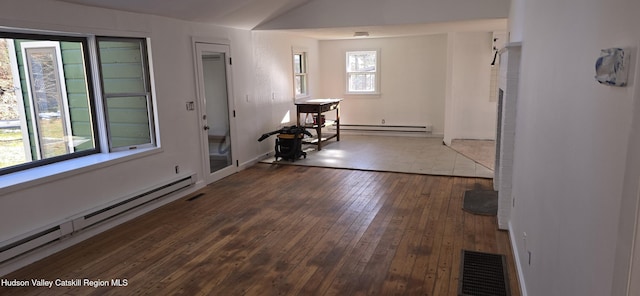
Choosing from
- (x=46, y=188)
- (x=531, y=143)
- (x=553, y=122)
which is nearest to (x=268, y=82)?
(x=46, y=188)

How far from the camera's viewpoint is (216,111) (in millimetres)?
5855

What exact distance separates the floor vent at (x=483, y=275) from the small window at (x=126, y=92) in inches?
143

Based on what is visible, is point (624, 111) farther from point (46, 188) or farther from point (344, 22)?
point (344, 22)

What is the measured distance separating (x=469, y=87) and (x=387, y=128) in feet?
6.58

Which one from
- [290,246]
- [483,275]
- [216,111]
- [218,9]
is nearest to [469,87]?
[216,111]

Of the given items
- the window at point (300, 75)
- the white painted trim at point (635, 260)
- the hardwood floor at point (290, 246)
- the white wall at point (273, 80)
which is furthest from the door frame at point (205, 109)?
the white painted trim at point (635, 260)

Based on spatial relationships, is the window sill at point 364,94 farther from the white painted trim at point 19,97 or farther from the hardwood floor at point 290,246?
the white painted trim at point 19,97

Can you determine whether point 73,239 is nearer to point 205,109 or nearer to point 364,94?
point 205,109

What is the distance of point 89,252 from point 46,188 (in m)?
0.66

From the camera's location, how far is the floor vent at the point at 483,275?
112 inches

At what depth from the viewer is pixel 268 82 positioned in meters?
7.24

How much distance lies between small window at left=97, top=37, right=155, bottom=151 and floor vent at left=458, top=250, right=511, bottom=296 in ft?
12.0

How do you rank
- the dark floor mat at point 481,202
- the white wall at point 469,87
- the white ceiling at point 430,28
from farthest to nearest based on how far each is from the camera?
1. the white wall at point 469,87
2. the white ceiling at point 430,28
3. the dark floor mat at point 481,202

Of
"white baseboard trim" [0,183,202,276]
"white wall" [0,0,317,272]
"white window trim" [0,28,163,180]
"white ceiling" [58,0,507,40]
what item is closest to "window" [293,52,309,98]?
"white wall" [0,0,317,272]
